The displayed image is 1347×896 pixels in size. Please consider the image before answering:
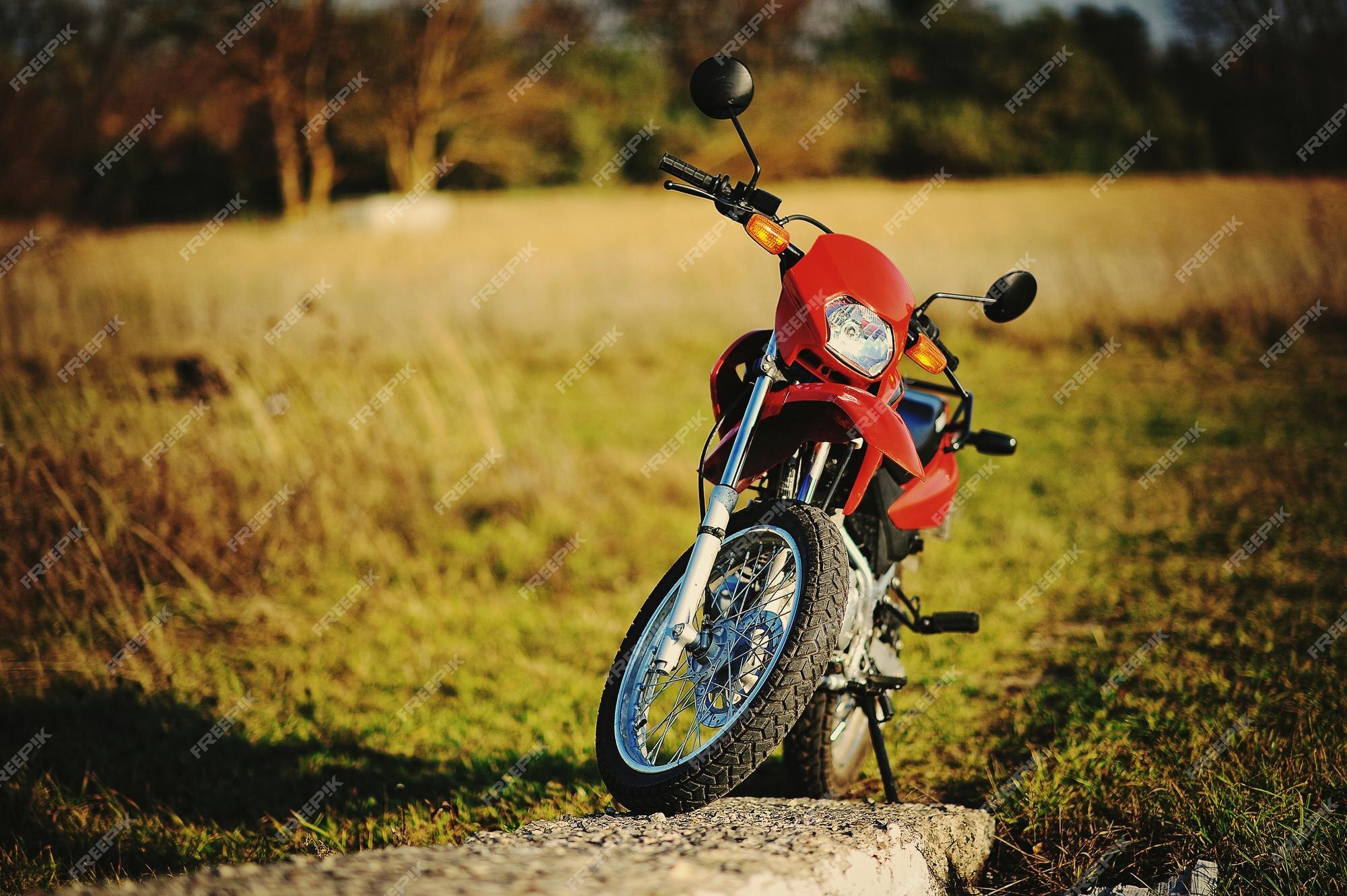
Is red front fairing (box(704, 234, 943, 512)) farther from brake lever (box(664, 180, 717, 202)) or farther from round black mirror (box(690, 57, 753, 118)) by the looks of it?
round black mirror (box(690, 57, 753, 118))

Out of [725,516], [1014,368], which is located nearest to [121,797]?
[725,516]

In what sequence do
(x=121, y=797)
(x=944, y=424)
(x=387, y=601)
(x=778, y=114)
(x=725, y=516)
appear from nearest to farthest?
(x=725, y=516) < (x=944, y=424) < (x=121, y=797) < (x=387, y=601) < (x=778, y=114)

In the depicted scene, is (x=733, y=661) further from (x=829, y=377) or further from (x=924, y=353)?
(x=924, y=353)

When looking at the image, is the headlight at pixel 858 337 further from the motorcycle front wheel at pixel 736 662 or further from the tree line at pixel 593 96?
the tree line at pixel 593 96

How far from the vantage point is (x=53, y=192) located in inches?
828

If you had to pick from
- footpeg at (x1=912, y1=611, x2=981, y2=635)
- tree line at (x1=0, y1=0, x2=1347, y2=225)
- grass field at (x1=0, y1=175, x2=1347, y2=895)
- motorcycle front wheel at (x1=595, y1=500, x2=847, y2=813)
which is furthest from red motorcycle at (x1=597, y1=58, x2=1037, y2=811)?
tree line at (x1=0, y1=0, x2=1347, y2=225)

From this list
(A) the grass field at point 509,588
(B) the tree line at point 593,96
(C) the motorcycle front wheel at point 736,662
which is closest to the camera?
(C) the motorcycle front wheel at point 736,662

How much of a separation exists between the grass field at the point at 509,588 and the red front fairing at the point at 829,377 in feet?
4.35

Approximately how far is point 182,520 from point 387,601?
1.32 m

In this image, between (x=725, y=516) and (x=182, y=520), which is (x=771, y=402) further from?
(x=182, y=520)

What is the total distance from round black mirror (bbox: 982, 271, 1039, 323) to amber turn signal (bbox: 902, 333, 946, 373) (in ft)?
0.88

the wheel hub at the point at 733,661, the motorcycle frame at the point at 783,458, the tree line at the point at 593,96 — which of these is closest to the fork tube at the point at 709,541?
the motorcycle frame at the point at 783,458

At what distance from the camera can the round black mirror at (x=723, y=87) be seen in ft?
8.57

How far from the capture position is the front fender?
246 centimetres
